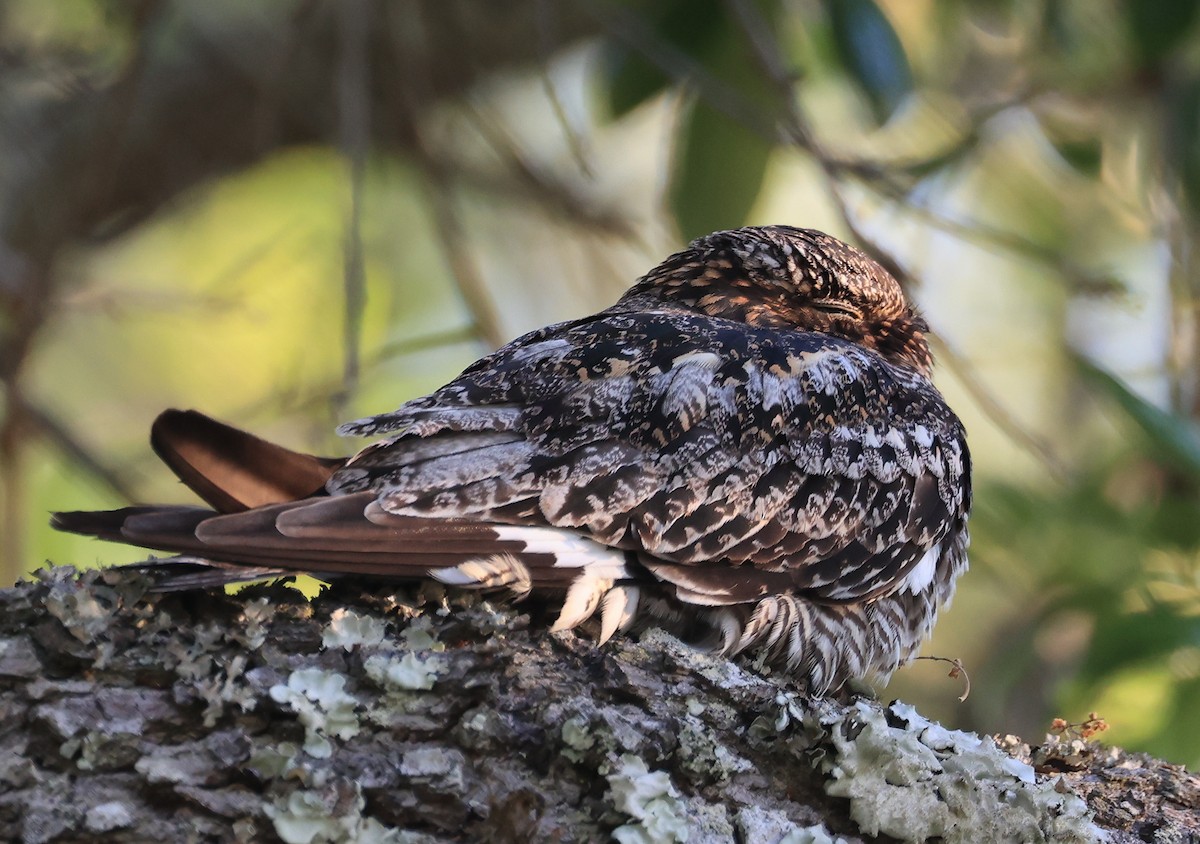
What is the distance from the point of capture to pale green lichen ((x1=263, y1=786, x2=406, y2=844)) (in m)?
1.45

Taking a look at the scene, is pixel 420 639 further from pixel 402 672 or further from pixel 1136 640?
pixel 1136 640

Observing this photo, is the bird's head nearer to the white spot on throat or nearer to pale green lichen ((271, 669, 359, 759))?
the white spot on throat

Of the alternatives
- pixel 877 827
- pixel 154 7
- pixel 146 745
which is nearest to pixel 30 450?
pixel 154 7

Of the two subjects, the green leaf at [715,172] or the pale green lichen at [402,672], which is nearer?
the pale green lichen at [402,672]

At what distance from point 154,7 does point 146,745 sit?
6.73 feet

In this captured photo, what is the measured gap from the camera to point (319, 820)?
1.46 meters

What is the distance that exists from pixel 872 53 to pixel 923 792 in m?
1.72

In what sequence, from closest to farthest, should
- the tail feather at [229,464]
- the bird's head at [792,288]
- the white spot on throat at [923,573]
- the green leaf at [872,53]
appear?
the tail feather at [229,464] → the white spot on throat at [923,573] → the bird's head at [792,288] → the green leaf at [872,53]

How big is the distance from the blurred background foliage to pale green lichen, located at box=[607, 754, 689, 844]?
3.34 ft

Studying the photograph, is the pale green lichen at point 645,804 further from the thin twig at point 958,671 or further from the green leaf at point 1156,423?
the green leaf at point 1156,423

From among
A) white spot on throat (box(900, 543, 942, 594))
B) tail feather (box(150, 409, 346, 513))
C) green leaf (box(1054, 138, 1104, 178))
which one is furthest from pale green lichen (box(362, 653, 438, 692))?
green leaf (box(1054, 138, 1104, 178))

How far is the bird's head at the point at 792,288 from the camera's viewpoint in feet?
8.55

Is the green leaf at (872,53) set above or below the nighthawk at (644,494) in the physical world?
above

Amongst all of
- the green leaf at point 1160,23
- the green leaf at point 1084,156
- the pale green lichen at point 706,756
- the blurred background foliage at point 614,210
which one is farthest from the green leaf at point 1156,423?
the pale green lichen at point 706,756
